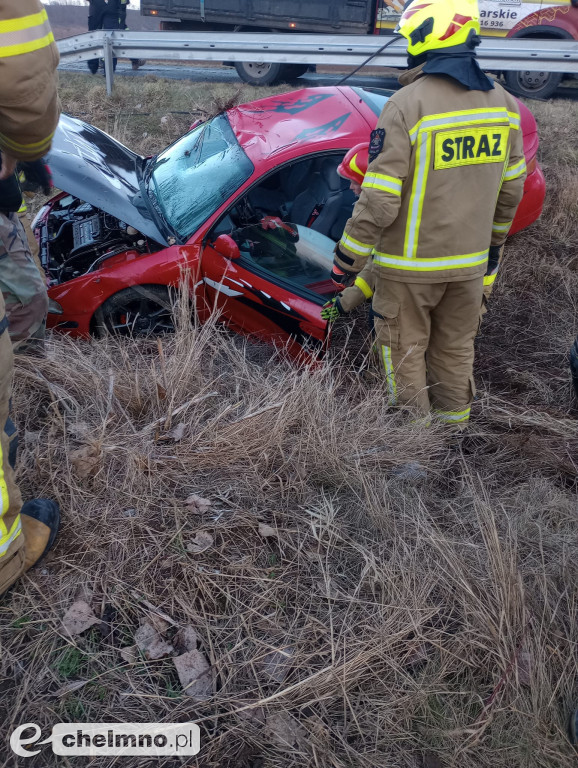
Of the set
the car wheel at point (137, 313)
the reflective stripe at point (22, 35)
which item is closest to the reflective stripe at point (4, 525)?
the reflective stripe at point (22, 35)

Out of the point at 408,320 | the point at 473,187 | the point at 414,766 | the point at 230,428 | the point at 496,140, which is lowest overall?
the point at 414,766

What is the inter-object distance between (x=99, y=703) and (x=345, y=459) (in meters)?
1.28

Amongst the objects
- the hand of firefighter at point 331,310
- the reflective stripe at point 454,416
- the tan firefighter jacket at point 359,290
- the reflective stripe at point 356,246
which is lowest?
the reflective stripe at point 454,416

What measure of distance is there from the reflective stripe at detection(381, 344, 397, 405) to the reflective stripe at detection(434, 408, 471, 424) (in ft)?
0.87

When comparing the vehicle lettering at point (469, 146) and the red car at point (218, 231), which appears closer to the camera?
the vehicle lettering at point (469, 146)

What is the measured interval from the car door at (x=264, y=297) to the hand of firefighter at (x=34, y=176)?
0.87 m

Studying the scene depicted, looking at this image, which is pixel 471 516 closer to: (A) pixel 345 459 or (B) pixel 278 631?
(A) pixel 345 459

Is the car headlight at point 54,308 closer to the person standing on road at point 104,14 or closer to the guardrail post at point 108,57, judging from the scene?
the guardrail post at point 108,57

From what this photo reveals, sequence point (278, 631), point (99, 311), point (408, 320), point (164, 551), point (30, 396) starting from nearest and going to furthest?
point (278, 631) < point (164, 551) < point (30, 396) < point (408, 320) < point (99, 311)

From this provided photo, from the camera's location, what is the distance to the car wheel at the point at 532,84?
410 inches

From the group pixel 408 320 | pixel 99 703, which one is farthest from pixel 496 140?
pixel 99 703

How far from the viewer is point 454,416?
3.20m

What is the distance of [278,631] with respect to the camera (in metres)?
1.96

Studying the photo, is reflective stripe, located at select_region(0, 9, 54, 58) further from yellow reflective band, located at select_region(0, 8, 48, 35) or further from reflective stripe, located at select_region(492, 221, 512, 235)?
reflective stripe, located at select_region(492, 221, 512, 235)
